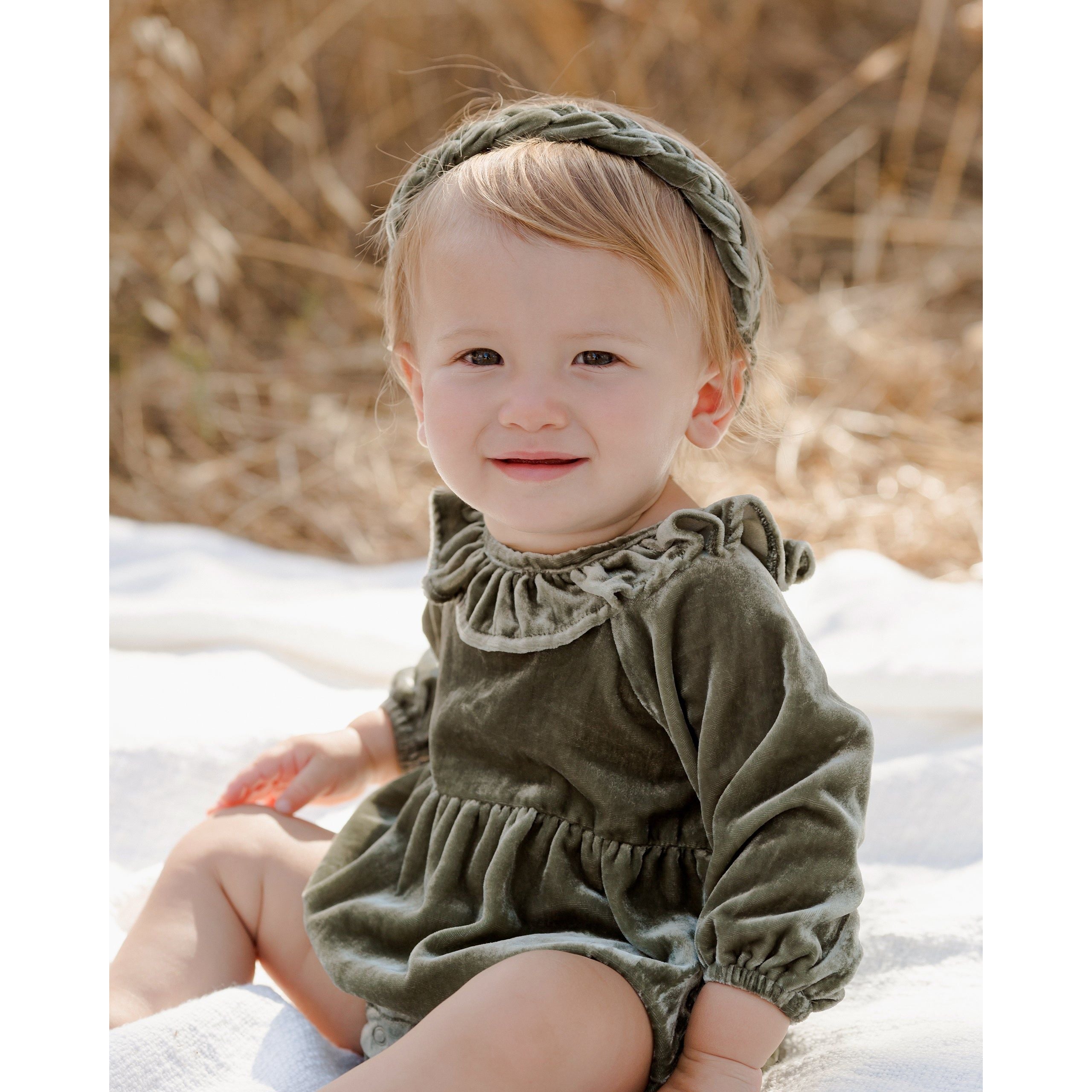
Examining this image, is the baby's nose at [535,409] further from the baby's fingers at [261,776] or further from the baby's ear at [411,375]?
the baby's fingers at [261,776]

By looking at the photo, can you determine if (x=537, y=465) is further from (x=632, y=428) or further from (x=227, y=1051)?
(x=227, y=1051)

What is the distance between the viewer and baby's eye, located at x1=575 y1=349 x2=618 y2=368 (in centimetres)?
87

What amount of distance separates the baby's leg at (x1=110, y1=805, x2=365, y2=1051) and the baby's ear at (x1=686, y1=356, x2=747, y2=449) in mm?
457

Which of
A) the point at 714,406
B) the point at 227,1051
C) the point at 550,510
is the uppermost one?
the point at 714,406

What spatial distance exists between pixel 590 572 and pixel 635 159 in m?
0.29

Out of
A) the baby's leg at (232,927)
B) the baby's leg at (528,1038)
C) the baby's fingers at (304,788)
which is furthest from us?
the baby's fingers at (304,788)

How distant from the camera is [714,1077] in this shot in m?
0.79

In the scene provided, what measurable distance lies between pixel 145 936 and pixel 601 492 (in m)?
0.50

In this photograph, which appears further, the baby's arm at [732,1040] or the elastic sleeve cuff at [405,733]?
the elastic sleeve cuff at [405,733]

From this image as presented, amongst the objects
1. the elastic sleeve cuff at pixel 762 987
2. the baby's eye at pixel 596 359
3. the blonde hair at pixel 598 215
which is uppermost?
the blonde hair at pixel 598 215

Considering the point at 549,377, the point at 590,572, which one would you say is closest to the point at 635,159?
the point at 549,377

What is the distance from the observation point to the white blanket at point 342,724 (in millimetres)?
882

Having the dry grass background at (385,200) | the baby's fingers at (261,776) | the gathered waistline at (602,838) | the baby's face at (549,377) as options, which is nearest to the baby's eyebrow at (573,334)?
the baby's face at (549,377)

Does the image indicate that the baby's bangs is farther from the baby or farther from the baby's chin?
the baby's chin
